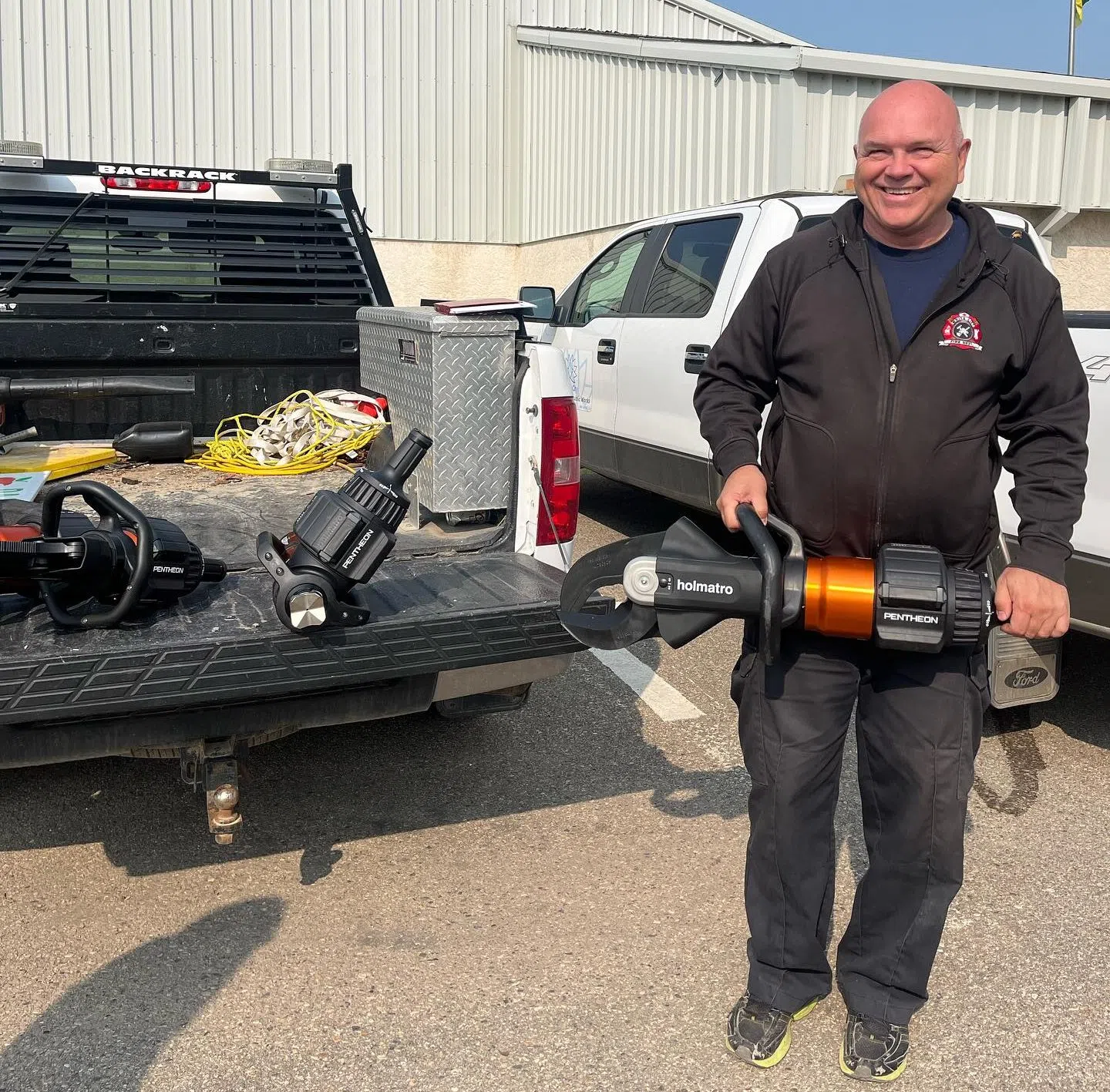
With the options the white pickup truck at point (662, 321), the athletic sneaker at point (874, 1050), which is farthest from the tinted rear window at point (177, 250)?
the athletic sneaker at point (874, 1050)

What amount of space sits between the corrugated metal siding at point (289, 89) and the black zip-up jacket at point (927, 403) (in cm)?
1385

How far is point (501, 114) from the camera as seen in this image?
16.2 meters

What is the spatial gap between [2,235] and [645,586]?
3.72m

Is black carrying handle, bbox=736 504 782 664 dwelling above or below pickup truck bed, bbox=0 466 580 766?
above

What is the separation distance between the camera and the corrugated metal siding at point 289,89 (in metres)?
14.0

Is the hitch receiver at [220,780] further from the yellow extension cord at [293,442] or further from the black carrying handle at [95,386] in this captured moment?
the black carrying handle at [95,386]

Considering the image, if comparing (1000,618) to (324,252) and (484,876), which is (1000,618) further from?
(324,252)

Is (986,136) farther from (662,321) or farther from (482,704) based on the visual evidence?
(482,704)

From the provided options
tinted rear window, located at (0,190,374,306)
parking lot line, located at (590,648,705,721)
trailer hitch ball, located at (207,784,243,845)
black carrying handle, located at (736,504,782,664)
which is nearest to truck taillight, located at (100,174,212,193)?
tinted rear window, located at (0,190,374,306)

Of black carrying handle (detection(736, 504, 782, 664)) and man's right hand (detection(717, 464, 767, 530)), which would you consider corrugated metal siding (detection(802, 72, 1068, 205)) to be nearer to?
man's right hand (detection(717, 464, 767, 530))

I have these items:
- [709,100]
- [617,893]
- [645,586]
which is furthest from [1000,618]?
[709,100]

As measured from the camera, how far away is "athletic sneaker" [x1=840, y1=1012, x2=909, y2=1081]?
2473 millimetres

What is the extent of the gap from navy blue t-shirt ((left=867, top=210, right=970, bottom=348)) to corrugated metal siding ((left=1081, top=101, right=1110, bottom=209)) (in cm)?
1068

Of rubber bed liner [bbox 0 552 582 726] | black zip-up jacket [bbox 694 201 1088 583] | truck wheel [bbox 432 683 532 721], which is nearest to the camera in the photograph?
black zip-up jacket [bbox 694 201 1088 583]
